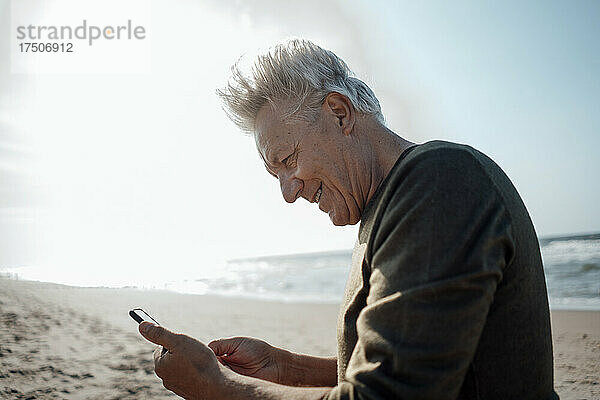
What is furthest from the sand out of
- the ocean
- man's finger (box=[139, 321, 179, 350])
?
man's finger (box=[139, 321, 179, 350])

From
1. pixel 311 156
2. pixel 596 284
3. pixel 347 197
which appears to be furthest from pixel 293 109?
pixel 596 284

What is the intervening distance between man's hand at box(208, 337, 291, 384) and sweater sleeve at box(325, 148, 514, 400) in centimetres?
83

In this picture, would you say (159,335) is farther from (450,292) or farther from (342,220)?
(450,292)

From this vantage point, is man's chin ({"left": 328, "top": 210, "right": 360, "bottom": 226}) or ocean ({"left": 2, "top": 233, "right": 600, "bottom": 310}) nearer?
man's chin ({"left": 328, "top": 210, "right": 360, "bottom": 226})

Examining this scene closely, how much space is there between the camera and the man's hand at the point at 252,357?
6.07ft

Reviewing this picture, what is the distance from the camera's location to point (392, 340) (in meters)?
0.99

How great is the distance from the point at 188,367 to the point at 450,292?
2.19 feet

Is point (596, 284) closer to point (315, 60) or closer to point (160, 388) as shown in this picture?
point (160, 388)

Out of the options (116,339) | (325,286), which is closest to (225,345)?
(116,339)

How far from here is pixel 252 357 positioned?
72.6 inches

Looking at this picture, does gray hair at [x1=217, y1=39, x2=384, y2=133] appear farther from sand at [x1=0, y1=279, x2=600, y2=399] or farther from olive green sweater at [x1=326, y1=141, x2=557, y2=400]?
sand at [x1=0, y1=279, x2=600, y2=399]

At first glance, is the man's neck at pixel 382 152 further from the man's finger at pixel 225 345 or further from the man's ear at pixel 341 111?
the man's finger at pixel 225 345

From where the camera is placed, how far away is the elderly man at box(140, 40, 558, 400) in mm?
983

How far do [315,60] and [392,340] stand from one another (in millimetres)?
836
